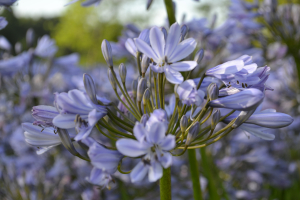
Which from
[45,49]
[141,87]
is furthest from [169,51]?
[45,49]

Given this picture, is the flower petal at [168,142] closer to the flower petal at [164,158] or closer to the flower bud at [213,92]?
the flower petal at [164,158]

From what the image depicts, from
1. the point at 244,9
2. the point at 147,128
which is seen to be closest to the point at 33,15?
the point at 244,9

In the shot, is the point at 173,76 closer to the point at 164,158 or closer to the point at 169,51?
the point at 169,51

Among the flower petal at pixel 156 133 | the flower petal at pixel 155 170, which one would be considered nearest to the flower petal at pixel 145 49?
the flower petal at pixel 156 133

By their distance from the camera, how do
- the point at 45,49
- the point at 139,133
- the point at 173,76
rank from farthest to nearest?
the point at 45,49 < the point at 173,76 < the point at 139,133

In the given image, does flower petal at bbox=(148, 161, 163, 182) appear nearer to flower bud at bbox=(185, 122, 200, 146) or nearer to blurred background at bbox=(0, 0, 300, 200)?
flower bud at bbox=(185, 122, 200, 146)
